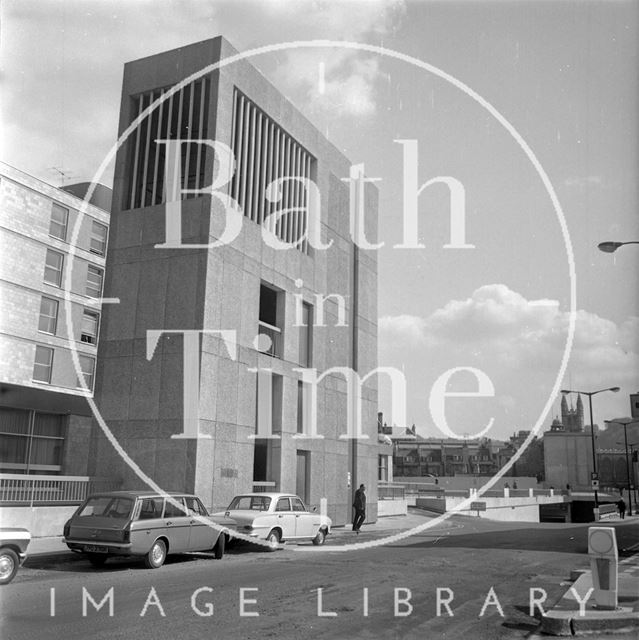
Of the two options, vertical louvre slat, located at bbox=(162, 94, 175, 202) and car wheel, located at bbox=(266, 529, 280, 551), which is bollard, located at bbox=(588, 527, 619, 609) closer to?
car wheel, located at bbox=(266, 529, 280, 551)

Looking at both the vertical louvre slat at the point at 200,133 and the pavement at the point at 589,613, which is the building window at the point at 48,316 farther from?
the pavement at the point at 589,613

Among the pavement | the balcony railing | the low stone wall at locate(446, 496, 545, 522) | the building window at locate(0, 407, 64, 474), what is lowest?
the low stone wall at locate(446, 496, 545, 522)

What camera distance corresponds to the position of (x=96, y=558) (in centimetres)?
1333

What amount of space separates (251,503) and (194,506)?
2.62 meters

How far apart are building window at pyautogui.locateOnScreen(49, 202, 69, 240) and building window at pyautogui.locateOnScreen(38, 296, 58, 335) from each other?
14.8ft

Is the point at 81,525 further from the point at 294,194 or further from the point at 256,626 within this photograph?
the point at 294,194

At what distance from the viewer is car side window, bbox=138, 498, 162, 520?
42.9ft

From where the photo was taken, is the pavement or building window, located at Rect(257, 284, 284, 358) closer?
the pavement

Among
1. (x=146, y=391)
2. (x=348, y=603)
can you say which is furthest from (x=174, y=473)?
(x=348, y=603)

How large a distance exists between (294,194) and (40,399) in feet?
73.0

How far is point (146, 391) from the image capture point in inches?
789

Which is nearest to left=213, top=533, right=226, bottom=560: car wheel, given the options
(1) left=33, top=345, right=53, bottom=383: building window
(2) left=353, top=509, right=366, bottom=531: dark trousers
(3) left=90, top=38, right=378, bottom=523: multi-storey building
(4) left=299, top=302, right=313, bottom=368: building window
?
(3) left=90, top=38, right=378, bottom=523: multi-storey building

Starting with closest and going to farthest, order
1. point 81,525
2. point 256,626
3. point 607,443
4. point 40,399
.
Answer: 1. point 256,626
2. point 81,525
3. point 40,399
4. point 607,443

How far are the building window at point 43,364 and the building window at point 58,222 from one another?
Answer: 305 inches
